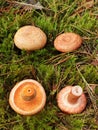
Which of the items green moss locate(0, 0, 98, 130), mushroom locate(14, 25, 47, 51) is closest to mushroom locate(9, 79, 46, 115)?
green moss locate(0, 0, 98, 130)

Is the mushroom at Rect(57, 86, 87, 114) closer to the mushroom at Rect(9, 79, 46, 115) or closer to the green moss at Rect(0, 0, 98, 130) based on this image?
the green moss at Rect(0, 0, 98, 130)

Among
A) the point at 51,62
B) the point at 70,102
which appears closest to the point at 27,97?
the point at 70,102

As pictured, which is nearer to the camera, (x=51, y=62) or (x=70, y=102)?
(x=70, y=102)

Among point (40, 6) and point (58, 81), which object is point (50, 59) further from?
point (40, 6)

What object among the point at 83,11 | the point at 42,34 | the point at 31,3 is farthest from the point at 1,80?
the point at 83,11

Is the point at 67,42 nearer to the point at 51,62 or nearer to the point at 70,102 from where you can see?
the point at 51,62
